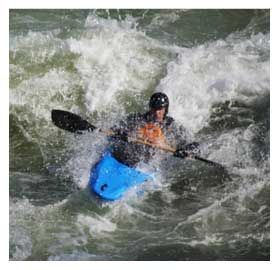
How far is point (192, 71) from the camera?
5148mm

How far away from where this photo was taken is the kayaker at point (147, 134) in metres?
5.07

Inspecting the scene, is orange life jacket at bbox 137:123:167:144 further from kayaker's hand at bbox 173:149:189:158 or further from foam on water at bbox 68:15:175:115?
foam on water at bbox 68:15:175:115

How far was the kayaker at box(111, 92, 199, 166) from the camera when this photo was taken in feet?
16.6

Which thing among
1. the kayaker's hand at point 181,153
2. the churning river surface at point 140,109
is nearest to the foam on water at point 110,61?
the churning river surface at point 140,109

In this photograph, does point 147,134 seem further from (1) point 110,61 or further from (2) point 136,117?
(1) point 110,61

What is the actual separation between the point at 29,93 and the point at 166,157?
1453mm

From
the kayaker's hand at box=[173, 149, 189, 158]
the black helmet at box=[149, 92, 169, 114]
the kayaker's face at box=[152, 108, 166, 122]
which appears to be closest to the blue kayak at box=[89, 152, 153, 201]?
the kayaker's hand at box=[173, 149, 189, 158]

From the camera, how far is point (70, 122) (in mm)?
5023

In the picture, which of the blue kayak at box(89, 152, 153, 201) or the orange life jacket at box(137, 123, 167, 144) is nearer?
the blue kayak at box(89, 152, 153, 201)

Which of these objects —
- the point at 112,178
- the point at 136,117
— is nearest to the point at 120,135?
the point at 136,117

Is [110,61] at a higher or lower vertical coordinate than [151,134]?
higher

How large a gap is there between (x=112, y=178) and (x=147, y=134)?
1.77ft

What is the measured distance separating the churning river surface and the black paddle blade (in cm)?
6
